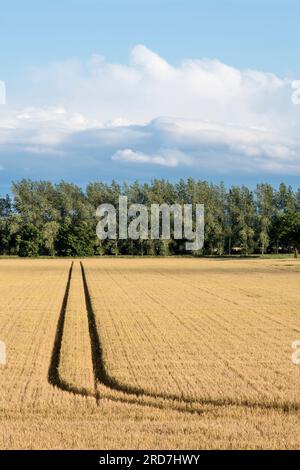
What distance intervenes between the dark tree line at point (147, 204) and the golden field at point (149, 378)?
103372 mm


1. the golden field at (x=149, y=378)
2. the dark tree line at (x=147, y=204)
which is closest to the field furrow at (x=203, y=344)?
the golden field at (x=149, y=378)

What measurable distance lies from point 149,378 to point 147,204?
15056cm

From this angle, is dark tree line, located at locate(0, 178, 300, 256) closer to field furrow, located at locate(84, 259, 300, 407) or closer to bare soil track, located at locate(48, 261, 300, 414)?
field furrow, located at locate(84, 259, 300, 407)

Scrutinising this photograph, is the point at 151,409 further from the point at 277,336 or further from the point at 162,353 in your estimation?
the point at 277,336

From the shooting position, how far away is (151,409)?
16297 millimetres

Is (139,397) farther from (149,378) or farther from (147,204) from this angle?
(147,204)

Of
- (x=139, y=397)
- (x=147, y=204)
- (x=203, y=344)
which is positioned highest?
(x=147, y=204)

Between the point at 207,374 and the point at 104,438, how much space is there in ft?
19.8

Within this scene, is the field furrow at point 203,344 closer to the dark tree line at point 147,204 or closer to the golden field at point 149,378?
the golden field at point 149,378

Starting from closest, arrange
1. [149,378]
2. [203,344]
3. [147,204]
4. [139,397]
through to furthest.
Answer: [139,397], [149,378], [203,344], [147,204]

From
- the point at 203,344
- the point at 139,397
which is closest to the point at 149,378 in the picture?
the point at 139,397

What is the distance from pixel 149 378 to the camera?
62.9 ft
